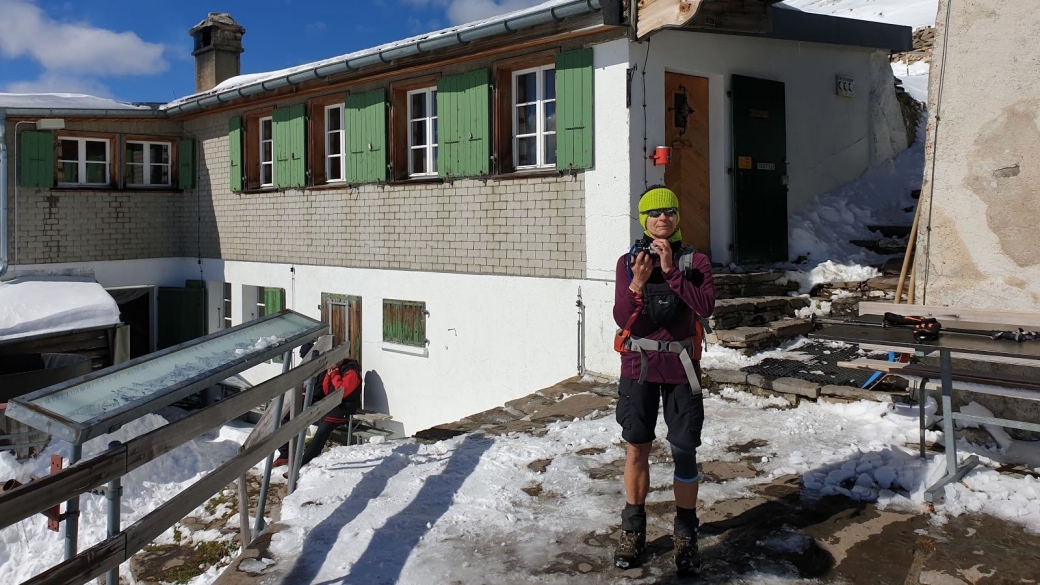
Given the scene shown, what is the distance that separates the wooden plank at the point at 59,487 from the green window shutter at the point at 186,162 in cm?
1334

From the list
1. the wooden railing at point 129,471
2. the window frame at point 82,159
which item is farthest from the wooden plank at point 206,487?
the window frame at point 82,159

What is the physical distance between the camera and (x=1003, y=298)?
17.8 feet

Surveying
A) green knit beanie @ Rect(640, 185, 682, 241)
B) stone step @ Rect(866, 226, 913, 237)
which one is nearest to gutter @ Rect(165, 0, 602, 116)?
stone step @ Rect(866, 226, 913, 237)

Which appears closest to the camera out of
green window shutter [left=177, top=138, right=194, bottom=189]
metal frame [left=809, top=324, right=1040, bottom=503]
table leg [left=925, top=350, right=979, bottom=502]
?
metal frame [left=809, top=324, right=1040, bottom=503]

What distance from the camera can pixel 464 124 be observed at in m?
9.82

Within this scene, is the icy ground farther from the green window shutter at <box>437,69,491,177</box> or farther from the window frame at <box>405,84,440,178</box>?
the window frame at <box>405,84,440,178</box>

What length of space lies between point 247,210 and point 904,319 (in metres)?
11.6

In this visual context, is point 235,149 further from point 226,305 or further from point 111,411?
point 111,411

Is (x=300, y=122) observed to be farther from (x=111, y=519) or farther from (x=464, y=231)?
(x=111, y=519)

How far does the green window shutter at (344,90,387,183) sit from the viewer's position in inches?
431

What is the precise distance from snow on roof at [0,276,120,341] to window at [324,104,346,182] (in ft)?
13.1

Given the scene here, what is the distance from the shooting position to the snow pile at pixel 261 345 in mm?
4011

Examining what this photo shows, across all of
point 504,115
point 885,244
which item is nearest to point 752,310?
point 885,244

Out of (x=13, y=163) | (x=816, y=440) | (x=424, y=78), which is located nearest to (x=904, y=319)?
(x=816, y=440)
